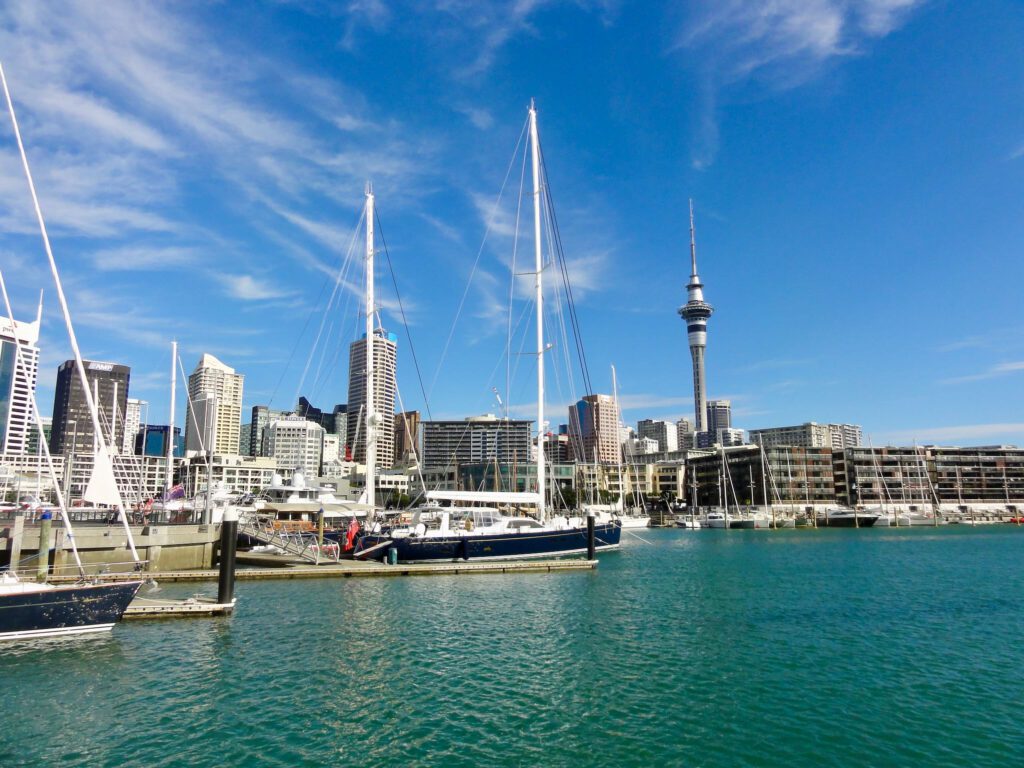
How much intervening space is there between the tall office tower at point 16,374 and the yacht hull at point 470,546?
22279 millimetres

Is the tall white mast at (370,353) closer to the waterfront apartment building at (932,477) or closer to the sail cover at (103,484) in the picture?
the sail cover at (103,484)

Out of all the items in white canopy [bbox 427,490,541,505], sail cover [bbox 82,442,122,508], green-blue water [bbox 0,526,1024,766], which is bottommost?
green-blue water [bbox 0,526,1024,766]

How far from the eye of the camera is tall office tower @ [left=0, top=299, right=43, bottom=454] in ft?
83.3

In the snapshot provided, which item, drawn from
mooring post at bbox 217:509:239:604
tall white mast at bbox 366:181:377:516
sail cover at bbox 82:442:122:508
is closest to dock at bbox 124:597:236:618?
mooring post at bbox 217:509:239:604

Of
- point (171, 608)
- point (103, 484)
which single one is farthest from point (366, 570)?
point (103, 484)

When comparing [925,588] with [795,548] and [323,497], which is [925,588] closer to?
[795,548]

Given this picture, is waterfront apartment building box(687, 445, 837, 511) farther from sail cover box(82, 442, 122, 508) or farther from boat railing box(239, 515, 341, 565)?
sail cover box(82, 442, 122, 508)

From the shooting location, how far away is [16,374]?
3556 inches

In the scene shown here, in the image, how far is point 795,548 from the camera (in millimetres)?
74500

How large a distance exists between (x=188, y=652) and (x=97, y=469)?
367 inches

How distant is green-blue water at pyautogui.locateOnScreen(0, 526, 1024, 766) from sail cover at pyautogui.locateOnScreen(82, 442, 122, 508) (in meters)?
4.99

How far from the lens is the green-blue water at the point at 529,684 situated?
14750mm

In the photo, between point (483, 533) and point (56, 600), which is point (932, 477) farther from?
point (56, 600)

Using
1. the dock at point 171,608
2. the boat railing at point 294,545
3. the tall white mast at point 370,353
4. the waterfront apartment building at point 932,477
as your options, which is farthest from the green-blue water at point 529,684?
the waterfront apartment building at point 932,477
